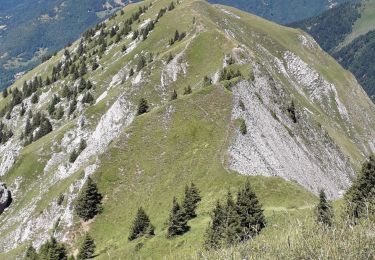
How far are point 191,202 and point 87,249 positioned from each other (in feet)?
50.5

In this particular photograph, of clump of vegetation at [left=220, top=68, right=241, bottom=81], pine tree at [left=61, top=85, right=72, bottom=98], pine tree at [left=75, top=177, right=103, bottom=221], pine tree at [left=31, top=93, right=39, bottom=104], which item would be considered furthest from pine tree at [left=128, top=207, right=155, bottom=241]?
pine tree at [left=31, top=93, right=39, bottom=104]

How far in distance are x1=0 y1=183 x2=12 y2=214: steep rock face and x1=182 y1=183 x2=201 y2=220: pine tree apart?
69.7 m

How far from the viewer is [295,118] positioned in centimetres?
11375

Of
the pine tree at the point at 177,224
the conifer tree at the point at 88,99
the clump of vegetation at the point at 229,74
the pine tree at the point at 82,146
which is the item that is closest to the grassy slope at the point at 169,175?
the pine tree at the point at 177,224

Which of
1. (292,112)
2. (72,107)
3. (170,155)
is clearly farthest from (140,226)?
(72,107)

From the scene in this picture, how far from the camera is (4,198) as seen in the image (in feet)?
390

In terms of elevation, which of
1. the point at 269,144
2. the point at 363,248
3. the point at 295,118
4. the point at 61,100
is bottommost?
the point at 61,100

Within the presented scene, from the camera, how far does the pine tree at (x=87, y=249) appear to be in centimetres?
6444

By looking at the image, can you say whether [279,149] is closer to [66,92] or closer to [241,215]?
[241,215]

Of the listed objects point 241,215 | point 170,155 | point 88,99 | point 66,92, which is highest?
point 241,215

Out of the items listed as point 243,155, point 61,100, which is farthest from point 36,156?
point 243,155

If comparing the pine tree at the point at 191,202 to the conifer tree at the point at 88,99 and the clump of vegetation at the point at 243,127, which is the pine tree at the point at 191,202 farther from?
the conifer tree at the point at 88,99

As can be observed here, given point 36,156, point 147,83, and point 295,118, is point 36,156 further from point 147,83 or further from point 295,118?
point 295,118

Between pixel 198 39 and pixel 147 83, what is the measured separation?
23.0 m
